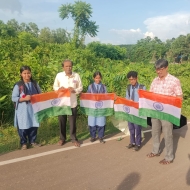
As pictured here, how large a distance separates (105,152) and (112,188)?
1377 mm

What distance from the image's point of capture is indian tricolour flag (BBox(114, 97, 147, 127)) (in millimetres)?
4936

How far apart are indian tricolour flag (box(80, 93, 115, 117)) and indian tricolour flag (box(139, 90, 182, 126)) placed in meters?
0.97

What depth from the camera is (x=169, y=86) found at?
4.25 meters

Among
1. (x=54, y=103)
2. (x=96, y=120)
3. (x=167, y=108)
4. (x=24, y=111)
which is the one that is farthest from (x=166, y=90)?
(x=24, y=111)

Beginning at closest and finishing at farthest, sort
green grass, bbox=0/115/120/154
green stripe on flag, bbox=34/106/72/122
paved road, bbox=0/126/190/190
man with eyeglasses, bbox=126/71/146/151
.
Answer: paved road, bbox=0/126/190/190 → man with eyeglasses, bbox=126/71/146/151 → green stripe on flag, bbox=34/106/72/122 → green grass, bbox=0/115/120/154

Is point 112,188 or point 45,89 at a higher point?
point 45,89

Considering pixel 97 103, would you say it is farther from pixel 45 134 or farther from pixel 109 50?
pixel 109 50

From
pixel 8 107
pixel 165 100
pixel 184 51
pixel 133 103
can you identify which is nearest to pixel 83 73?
pixel 8 107

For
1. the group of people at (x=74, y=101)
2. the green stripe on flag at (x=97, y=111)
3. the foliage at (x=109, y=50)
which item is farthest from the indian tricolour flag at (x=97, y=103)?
the foliage at (x=109, y=50)

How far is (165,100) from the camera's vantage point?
4.34 m

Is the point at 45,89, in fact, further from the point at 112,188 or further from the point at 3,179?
the point at 112,188

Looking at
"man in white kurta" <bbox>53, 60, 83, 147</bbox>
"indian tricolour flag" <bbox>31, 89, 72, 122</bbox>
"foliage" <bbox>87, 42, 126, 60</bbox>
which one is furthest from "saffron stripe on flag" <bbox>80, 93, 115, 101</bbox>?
"foliage" <bbox>87, 42, 126, 60</bbox>

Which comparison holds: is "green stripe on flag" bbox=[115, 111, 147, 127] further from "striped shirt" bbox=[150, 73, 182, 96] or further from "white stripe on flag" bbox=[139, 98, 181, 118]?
"striped shirt" bbox=[150, 73, 182, 96]

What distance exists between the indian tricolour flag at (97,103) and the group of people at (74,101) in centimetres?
12
